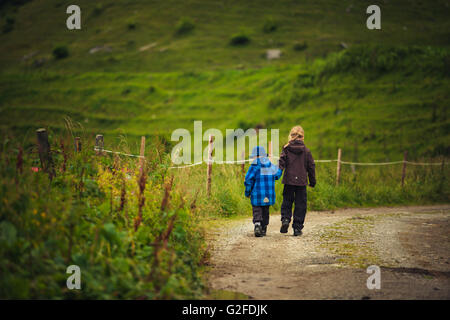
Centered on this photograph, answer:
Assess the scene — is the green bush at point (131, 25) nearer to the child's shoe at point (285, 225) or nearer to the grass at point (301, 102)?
the grass at point (301, 102)

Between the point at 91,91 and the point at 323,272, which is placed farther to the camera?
the point at 91,91

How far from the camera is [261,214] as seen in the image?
29.1 feet

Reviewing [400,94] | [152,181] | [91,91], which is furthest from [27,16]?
[152,181]

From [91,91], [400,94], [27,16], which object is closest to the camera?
[400,94]

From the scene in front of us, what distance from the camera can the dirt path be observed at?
5.70 meters

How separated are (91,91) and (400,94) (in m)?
32.8

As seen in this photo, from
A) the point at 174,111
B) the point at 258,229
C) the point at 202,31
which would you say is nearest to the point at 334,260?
the point at 258,229

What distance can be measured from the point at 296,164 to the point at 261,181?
0.68 metres

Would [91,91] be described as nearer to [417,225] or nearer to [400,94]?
[400,94]

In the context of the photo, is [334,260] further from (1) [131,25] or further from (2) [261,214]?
(1) [131,25]

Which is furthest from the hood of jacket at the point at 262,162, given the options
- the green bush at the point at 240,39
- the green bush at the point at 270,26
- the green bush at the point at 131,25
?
the green bush at the point at 131,25
